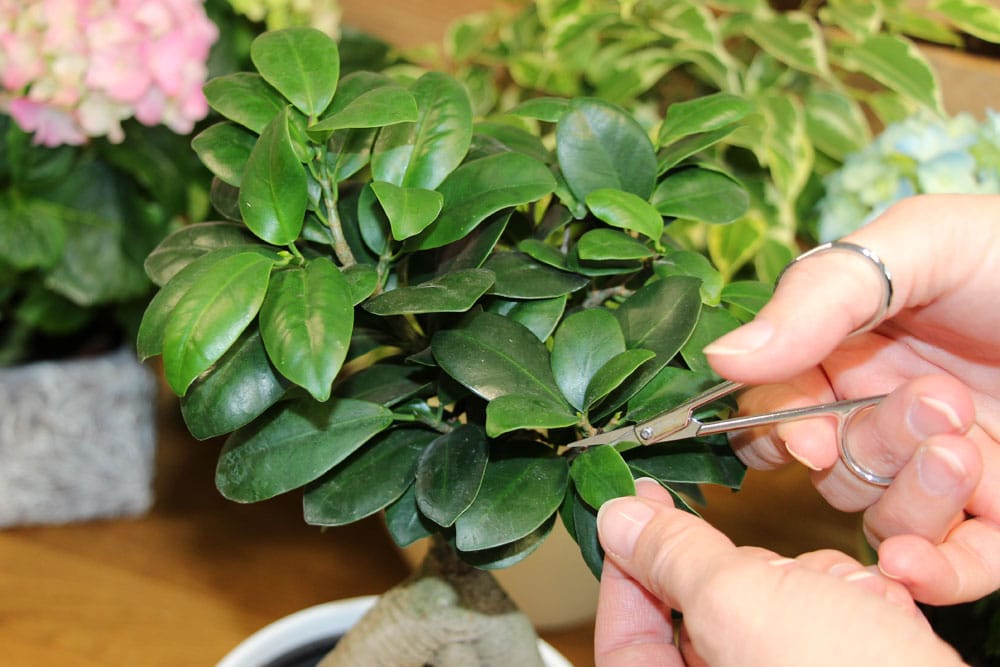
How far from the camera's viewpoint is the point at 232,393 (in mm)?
415

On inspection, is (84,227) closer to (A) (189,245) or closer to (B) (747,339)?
(A) (189,245)

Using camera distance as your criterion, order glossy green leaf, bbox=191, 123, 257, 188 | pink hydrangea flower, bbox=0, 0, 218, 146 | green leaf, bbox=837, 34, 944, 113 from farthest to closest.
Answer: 1. green leaf, bbox=837, 34, 944, 113
2. pink hydrangea flower, bbox=0, 0, 218, 146
3. glossy green leaf, bbox=191, 123, 257, 188

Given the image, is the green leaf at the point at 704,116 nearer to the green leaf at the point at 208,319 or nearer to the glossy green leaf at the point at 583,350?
the glossy green leaf at the point at 583,350

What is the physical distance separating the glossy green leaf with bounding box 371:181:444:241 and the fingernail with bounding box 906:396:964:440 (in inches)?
9.7

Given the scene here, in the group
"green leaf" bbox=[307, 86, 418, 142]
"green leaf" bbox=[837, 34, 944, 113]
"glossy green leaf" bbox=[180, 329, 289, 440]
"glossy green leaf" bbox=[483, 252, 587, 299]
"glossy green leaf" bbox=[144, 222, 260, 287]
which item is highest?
"green leaf" bbox=[307, 86, 418, 142]

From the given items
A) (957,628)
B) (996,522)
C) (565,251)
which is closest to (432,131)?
(565,251)

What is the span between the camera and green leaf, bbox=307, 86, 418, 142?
0.40m

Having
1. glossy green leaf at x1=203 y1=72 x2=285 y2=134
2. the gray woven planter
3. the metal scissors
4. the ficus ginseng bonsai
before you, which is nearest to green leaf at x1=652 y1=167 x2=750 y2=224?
the ficus ginseng bonsai

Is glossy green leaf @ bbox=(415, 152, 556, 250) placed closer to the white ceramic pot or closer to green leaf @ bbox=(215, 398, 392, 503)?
green leaf @ bbox=(215, 398, 392, 503)

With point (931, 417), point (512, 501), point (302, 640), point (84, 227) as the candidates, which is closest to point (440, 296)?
point (512, 501)

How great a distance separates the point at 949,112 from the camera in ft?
3.44

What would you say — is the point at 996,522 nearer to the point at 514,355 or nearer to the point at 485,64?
the point at 514,355

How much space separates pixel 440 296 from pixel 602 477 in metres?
0.12

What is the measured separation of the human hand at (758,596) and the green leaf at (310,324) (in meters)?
0.15
